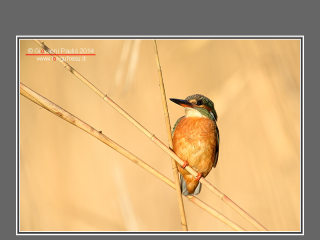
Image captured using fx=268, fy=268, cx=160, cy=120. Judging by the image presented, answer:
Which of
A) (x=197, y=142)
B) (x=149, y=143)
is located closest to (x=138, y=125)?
(x=197, y=142)

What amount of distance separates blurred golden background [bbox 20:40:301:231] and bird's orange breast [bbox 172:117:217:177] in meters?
0.22

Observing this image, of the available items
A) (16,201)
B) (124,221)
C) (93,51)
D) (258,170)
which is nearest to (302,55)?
(258,170)

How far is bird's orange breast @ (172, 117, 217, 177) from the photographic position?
88.4 inches

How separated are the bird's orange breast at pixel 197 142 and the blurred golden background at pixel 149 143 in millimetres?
216

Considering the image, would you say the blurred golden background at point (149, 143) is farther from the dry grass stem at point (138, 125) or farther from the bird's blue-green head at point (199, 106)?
the dry grass stem at point (138, 125)

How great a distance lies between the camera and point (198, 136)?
2.26 meters

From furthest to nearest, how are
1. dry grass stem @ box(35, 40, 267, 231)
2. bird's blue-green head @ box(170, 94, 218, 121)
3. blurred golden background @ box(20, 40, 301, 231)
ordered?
blurred golden background @ box(20, 40, 301, 231) < bird's blue-green head @ box(170, 94, 218, 121) < dry grass stem @ box(35, 40, 267, 231)

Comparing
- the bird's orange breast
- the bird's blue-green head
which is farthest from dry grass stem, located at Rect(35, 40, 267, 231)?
the bird's blue-green head

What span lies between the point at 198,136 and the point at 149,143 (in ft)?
1.79

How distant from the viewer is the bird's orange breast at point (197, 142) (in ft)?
7.37

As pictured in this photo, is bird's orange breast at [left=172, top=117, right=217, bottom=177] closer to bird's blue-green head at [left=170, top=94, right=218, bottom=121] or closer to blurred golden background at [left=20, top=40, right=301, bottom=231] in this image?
bird's blue-green head at [left=170, top=94, right=218, bottom=121]

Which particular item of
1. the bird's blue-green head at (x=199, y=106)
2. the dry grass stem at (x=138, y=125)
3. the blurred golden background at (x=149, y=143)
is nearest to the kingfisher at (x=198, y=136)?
the bird's blue-green head at (x=199, y=106)

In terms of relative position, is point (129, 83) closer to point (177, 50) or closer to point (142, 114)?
point (142, 114)

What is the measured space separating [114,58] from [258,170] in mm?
1638
